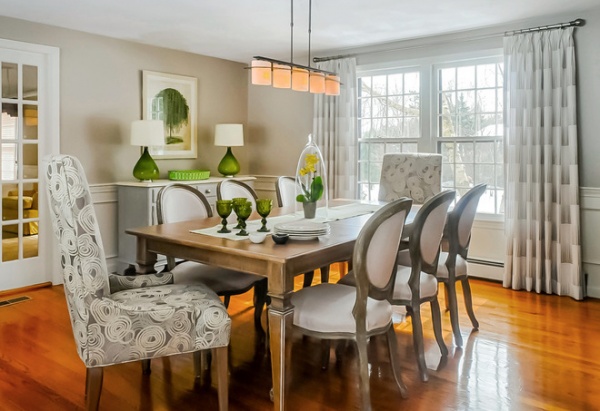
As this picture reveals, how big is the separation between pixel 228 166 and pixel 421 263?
3.46 meters

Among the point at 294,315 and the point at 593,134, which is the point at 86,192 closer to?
the point at 294,315

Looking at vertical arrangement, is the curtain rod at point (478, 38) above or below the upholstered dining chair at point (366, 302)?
above

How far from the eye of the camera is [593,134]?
408cm

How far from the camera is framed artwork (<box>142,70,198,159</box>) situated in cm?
522

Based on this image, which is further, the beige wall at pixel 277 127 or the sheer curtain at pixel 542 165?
the beige wall at pixel 277 127

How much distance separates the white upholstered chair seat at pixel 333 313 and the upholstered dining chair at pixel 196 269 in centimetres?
61

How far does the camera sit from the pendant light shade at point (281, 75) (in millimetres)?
3053

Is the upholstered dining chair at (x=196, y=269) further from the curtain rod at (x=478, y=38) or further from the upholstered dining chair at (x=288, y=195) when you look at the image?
the curtain rod at (x=478, y=38)

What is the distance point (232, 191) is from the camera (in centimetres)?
373

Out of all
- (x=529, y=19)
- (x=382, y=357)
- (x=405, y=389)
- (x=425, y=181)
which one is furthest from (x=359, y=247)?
(x=529, y=19)

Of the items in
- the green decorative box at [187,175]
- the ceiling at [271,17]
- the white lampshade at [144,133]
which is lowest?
the green decorative box at [187,175]

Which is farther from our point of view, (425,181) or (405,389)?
(425,181)

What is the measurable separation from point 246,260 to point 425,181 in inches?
97.1

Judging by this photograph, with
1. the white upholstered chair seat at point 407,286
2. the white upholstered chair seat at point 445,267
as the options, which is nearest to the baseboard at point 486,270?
the white upholstered chair seat at point 445,267
